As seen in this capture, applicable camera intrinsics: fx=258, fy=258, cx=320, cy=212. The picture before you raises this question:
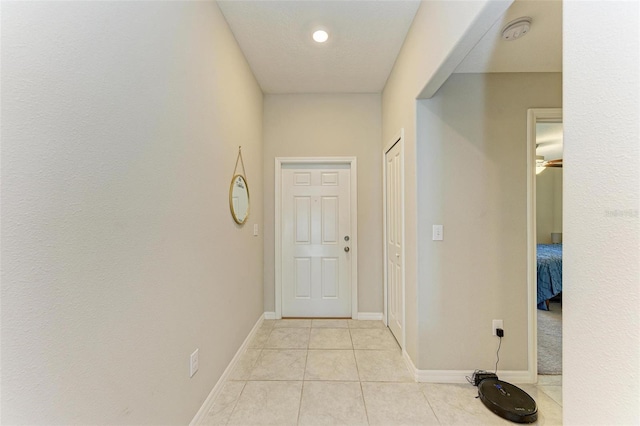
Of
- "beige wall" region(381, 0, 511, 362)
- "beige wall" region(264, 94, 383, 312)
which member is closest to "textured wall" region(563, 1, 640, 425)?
"beige wall" region(381, 0, 511, 362)

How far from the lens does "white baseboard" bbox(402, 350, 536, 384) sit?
76.7 inches

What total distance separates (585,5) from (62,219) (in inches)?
61.1

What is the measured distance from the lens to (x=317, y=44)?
7.48ft

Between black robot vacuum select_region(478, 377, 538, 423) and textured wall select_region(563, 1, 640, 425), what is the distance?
3.85 feet

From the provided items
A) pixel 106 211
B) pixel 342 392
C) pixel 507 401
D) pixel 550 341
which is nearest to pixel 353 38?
pixel 106 211

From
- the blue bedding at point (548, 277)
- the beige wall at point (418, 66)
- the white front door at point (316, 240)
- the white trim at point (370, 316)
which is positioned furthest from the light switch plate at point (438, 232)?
the blue bedding at point (548, 277)

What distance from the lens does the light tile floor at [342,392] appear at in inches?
63.2

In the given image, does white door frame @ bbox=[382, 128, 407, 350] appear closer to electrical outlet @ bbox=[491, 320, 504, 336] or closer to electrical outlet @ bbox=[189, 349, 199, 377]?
electrical outlet @ bbox=[491, 320, 504, 336]

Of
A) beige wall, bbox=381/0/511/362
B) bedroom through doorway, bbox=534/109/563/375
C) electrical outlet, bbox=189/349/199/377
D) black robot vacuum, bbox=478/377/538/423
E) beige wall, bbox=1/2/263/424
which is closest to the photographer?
beige wall, bbox=1/2/263/424

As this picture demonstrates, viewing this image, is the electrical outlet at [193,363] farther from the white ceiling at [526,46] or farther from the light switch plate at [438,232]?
the white ceiling at [526,46]

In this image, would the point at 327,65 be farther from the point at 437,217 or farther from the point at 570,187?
the point at 570,187

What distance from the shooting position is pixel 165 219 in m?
1.26

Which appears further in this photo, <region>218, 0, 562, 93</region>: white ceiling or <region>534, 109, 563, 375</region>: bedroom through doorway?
<region>534, 109, 563, 375</region>: bedroom through doorway

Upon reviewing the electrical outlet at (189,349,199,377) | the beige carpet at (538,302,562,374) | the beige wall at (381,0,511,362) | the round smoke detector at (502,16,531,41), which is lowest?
the beige carpet at (538,302,562,374)
